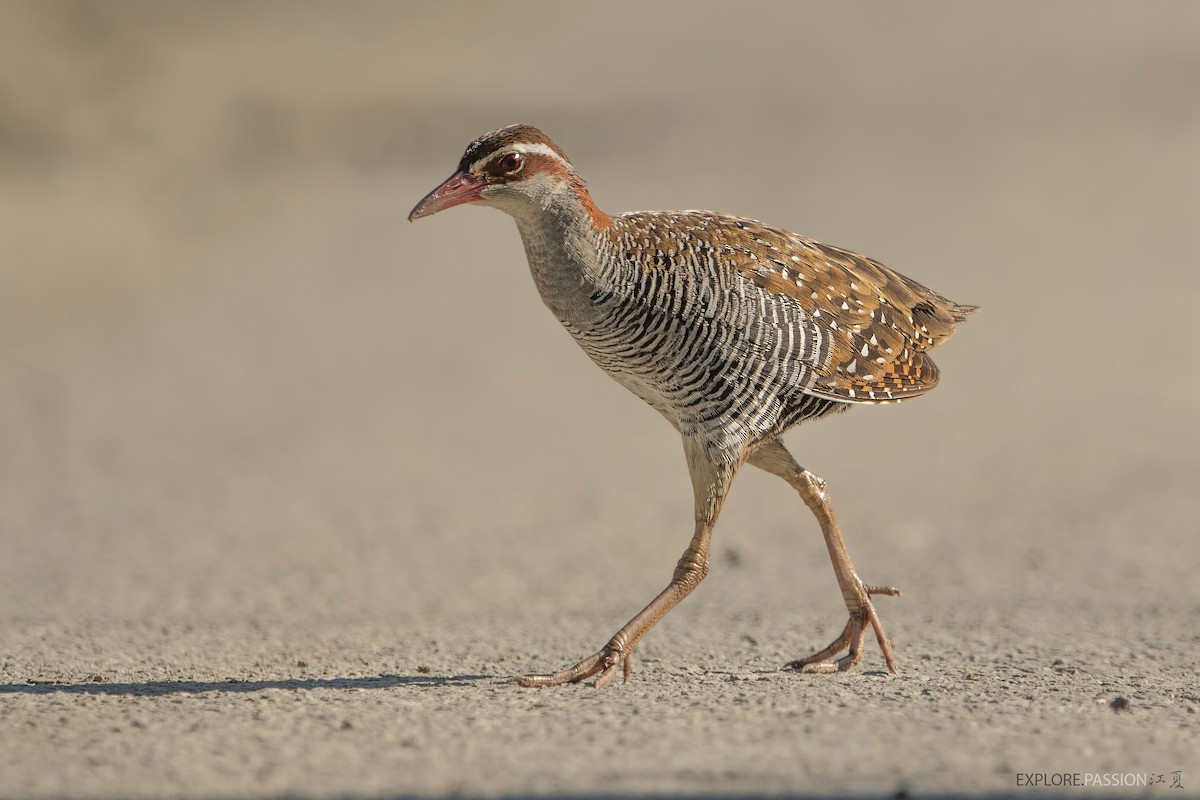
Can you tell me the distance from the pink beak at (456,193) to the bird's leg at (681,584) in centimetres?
168

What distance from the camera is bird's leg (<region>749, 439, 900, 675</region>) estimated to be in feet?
25.6

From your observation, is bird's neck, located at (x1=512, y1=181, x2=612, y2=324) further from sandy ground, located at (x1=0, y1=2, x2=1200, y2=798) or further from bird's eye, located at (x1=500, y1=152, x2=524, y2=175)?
sandy ground, located at (x1=0, y1=2, x2=1200, y2=798)

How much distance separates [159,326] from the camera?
20.6 meters

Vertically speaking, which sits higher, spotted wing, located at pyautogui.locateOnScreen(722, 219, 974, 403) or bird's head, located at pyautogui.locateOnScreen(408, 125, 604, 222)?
bird's head, located at pyautogui.locateOnScreen(408, 125, 604, 222)

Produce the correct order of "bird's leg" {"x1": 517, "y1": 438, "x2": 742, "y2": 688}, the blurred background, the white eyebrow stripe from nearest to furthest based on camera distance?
the white eyebrow stripe → "bird's leg" {"x1": 517, "y1": 438, "x2": 742, "y2": 688} → the blurred background

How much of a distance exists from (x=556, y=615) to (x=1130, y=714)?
4717 mm

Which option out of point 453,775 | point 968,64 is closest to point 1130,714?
point 453,775

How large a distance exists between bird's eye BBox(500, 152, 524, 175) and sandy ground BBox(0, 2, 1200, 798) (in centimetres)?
259

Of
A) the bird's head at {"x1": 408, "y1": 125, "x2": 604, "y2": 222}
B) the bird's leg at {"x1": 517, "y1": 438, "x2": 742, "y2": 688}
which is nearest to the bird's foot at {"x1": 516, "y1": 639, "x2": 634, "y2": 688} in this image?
the bird's leg at {"x1": 517, "y1": 438, "x2": 742, "y2": 688}

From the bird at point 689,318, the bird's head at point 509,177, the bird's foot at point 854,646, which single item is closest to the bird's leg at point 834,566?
the bird's foot at point 854,646

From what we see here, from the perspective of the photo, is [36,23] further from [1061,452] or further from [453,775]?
[453,775]

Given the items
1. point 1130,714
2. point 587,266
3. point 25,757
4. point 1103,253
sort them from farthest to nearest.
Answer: point 1103,253 < point 587,266 < point 1130,714 < point 25,757

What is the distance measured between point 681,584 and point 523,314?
45.9ft

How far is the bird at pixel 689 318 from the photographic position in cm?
712
